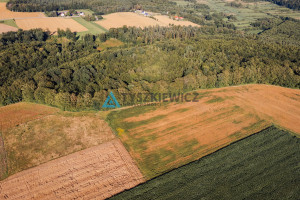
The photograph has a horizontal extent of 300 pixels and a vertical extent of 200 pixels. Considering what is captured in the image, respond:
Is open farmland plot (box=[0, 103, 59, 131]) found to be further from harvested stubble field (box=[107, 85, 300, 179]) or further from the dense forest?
harvested stubble field (box=[107, 85, 300, 179])

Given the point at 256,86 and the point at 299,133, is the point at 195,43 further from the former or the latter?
the point at 299,133

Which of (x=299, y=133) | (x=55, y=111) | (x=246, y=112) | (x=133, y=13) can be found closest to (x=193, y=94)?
(x=246, y=112)

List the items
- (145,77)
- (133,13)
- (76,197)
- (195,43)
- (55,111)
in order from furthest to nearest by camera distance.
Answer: (133,13) → (195,43) → (145,77) → (55,111) → (76,197)

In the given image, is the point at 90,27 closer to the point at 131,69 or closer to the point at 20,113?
the point at 131,69

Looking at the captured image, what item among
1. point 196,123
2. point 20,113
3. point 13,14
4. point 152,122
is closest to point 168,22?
point 13,14

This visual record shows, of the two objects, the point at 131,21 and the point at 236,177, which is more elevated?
the point at 131,21

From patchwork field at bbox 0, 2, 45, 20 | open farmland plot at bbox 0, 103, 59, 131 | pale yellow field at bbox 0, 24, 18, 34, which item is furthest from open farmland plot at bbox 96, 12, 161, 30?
open farmland plot at bbox 0, 103, 59, 131
